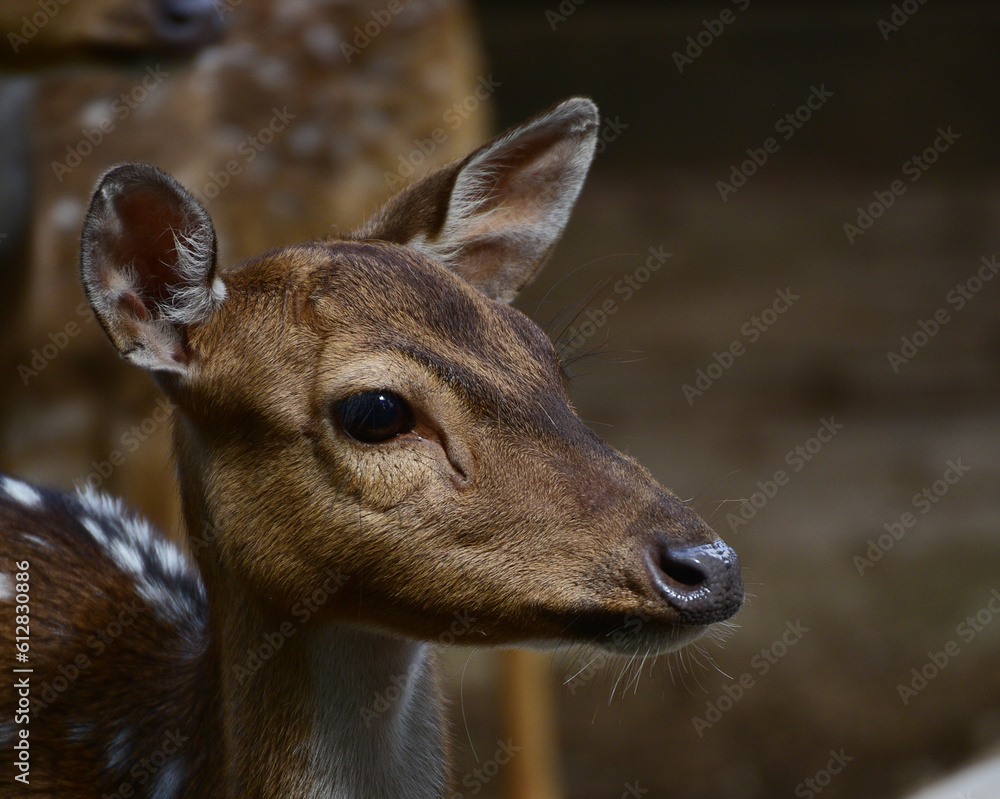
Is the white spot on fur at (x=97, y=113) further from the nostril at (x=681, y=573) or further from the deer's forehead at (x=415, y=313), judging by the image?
the nostril at (x=681, y=573)

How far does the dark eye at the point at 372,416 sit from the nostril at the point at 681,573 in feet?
1.80

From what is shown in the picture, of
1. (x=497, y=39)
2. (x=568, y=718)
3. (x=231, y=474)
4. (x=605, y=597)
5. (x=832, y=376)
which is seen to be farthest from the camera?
(x=497, y=39)

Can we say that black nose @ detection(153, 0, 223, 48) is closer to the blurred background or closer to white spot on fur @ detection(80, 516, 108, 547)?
the blurred background

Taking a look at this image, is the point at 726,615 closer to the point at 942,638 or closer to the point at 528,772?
the point at 528,772

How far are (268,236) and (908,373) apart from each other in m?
5.35

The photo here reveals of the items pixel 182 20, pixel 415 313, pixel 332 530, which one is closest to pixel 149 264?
pixel 415 313

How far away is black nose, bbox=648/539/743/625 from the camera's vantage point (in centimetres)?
216

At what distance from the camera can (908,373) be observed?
906 cm

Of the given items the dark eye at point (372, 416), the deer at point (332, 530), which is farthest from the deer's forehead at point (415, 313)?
Answer: the dark eye at point (372, 416)

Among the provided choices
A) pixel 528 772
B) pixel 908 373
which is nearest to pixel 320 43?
pixel 528 772

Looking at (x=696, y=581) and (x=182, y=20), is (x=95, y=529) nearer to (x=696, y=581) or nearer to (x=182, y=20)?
(x=696, y=581)

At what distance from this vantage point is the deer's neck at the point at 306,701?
2.47 metres

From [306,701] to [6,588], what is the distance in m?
0.81

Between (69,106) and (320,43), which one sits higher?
(320,43)
